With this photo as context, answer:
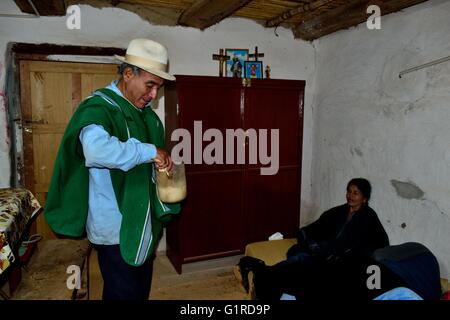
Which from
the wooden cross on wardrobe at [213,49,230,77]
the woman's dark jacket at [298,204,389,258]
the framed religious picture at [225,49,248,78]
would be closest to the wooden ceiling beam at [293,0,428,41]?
the framed religious picture at [225,49,248,78]

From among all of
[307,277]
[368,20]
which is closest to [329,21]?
[368,20]

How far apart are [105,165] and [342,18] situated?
103 inches

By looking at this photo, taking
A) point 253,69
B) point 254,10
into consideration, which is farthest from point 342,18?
point 253,69

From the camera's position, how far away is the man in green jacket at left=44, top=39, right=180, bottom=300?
145cm

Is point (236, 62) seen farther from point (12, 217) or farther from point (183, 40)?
point (12, 217)

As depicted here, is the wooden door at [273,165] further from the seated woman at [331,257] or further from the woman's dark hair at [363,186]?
the woman's dark hair at [363,186]

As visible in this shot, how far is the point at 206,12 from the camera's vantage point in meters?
2.94

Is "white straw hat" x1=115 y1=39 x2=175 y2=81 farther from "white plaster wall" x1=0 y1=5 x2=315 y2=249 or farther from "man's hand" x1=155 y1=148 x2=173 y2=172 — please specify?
"white plaster wall" x1=0 y1=5 x2=315 y2=249

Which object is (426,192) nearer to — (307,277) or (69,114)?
(307,277)

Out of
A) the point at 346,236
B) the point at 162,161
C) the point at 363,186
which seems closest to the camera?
the point at 162,161

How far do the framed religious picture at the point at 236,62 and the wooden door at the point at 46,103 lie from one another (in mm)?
1116

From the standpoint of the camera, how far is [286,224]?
12.1 feet

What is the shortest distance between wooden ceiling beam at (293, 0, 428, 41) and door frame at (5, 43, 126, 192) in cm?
185
